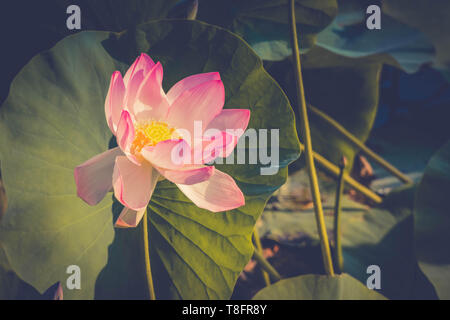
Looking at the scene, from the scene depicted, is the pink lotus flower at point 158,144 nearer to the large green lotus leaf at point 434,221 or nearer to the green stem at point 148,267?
the green stem at point 148,267

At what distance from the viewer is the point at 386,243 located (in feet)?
2.55

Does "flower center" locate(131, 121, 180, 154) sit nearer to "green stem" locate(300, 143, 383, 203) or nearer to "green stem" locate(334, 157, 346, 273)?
"green stem" locate(334, 157, 346, 273)

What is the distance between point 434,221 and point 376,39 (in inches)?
17.4

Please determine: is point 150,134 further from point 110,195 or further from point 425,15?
point 425,15

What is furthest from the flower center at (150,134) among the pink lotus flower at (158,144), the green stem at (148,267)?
the green stem at (148,267)

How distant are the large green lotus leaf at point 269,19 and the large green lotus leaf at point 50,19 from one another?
94mm

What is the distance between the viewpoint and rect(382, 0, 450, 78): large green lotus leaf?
1.01 meters

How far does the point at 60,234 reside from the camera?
544 mm

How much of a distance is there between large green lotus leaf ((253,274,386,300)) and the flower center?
32 centimetres

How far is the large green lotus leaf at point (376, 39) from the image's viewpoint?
86cm

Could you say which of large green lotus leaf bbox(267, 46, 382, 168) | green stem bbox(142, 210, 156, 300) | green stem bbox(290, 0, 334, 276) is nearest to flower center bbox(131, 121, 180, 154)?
green stem bbox(142, 210, 156, 300)

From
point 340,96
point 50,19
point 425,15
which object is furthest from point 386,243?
point 50,19

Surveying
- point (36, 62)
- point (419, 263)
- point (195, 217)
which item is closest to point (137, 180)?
point (195, 217)

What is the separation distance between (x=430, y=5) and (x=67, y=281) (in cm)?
106
